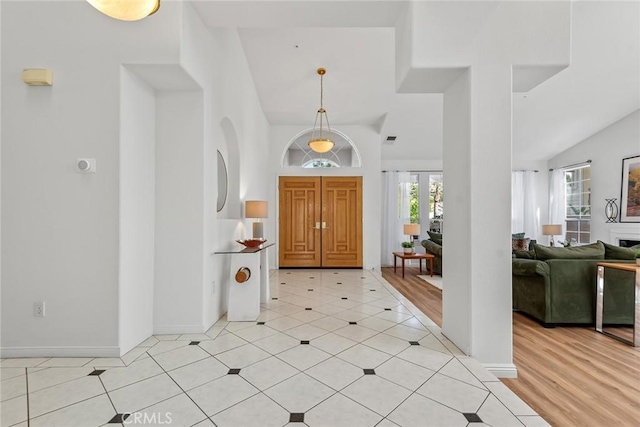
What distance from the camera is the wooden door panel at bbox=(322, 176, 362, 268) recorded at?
716 centimetres

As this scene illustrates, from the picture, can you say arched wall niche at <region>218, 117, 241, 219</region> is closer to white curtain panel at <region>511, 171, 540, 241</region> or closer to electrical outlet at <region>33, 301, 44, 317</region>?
electrical outlet at <region>33, 301, 44, 317</region>

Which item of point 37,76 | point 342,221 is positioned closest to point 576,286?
point 342,221

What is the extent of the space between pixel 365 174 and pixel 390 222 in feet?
6.28

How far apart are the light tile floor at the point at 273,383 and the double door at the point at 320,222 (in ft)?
12.8

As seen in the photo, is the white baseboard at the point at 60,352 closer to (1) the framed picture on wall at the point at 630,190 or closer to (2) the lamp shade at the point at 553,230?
(2) the lamp shade at the point at 553,230

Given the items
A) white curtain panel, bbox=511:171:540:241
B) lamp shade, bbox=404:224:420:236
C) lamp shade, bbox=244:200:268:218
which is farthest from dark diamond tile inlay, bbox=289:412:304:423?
white curtain panel, bbox=511:171:540:241

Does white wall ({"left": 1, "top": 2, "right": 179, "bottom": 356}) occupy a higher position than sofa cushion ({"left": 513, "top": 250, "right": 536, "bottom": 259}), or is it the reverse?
white wall ({"left": 1, "top": 2, "right": 179, "bottom": 356})

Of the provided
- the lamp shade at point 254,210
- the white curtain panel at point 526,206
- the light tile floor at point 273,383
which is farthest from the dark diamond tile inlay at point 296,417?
the white curtain panel at point 526,206

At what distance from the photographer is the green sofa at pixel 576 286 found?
11.8 feet

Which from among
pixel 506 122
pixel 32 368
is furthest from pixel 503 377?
pixel 32 368

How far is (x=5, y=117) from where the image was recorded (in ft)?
8.21

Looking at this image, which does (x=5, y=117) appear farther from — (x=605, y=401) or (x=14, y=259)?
(x=605, y=401)

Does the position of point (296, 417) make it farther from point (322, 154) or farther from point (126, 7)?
point (322, 154)

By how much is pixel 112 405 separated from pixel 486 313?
2.83 meters
